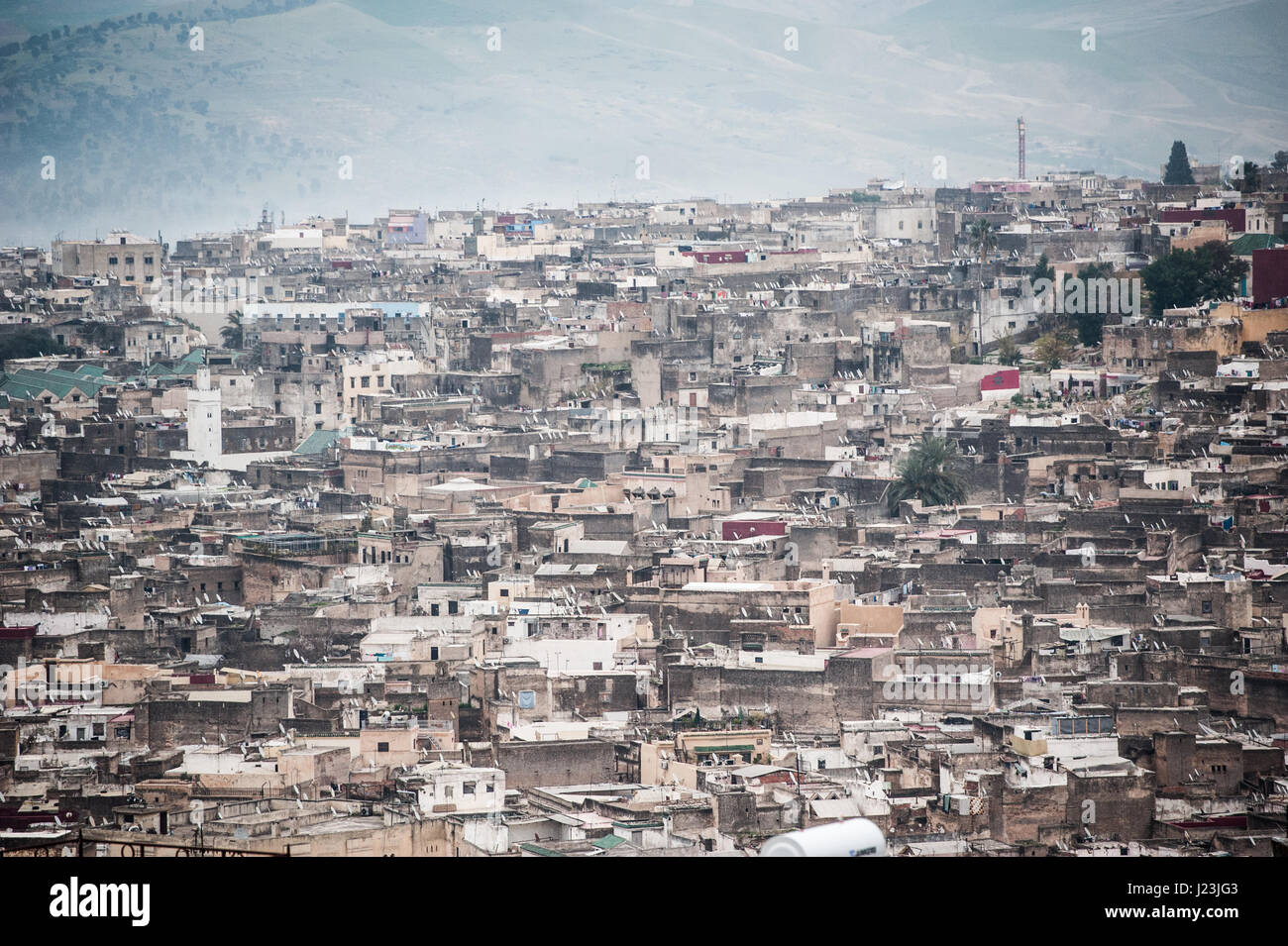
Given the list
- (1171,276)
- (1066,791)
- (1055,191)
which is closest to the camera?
(1066,791)

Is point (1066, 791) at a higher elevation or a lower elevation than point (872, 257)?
lower

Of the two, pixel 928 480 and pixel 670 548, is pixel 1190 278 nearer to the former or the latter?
pixel 928 480

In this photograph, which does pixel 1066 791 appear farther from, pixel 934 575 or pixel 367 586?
pixel 367 586

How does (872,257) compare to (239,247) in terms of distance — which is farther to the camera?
(239,247)

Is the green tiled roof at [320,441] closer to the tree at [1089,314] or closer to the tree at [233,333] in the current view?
the tree at [233,333]

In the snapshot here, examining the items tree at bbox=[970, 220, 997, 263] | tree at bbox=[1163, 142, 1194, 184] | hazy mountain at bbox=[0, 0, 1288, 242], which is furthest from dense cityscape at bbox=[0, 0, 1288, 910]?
hazy mountain at bbox=[0, 0, 1288, 242]
